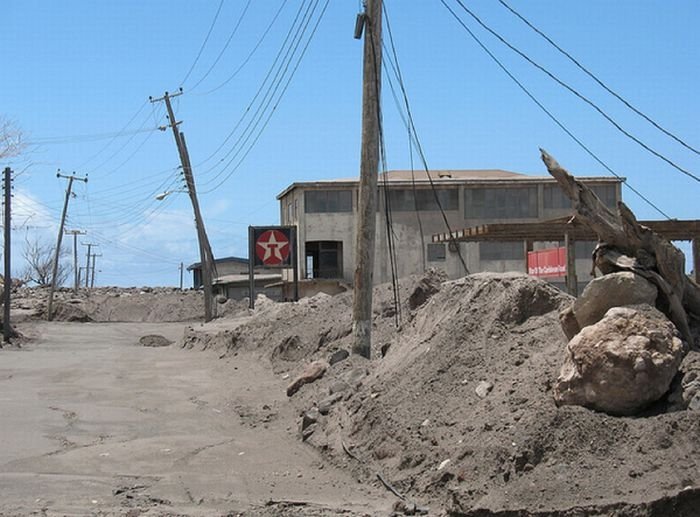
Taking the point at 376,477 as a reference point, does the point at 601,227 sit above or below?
above

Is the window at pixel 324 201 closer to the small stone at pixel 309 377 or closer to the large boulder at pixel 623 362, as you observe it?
the small stone at pixel 309 377

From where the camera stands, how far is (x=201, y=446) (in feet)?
38.4

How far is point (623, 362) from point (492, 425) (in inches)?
54.2

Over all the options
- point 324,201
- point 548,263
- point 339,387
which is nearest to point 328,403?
point 339,387

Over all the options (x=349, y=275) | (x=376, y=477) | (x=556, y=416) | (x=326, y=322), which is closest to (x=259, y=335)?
(x=326, y=322)

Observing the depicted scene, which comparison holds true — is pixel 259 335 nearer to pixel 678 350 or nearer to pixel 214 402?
pixel 214 402

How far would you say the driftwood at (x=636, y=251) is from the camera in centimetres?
905

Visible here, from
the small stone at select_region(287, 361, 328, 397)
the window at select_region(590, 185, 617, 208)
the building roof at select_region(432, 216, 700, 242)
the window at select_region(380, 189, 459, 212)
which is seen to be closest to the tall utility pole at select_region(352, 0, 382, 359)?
the small stone at select_region(287, 361, 328, 397)

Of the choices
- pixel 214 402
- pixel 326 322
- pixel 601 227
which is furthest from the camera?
pixel 326 322

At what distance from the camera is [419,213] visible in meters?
54.2

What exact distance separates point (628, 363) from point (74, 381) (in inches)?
532

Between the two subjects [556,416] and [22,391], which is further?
[22,391]

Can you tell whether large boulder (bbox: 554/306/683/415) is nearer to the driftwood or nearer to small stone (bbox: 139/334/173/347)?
the driftwood

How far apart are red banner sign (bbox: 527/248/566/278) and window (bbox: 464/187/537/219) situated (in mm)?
28203
